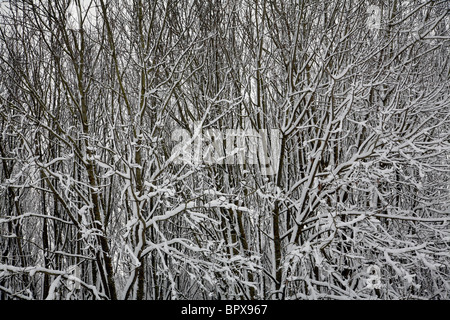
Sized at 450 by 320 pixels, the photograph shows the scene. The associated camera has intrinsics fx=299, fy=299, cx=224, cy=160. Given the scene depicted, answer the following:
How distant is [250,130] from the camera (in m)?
4.48

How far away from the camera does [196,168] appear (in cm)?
322

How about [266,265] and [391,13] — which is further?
[266,265]

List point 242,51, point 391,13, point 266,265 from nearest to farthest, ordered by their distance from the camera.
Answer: point 391,13 → point 242,51 → point 266,265

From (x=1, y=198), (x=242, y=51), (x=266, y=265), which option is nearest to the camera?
(x=242, y=51)

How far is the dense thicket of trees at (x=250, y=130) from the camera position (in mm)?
3324

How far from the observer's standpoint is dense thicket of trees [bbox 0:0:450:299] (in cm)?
332
